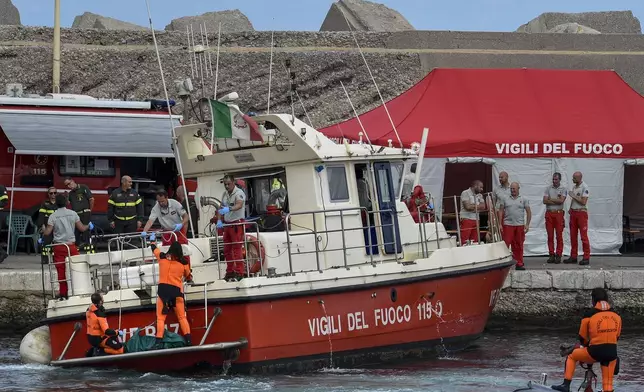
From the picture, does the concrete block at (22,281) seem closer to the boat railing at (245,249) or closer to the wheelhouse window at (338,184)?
the boat railing at (245,249)

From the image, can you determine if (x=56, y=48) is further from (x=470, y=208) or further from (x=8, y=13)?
(x=470, y=208)

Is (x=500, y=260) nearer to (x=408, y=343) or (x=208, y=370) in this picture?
(x=408, y=343)

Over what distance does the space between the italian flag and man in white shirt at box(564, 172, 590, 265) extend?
6.51 meters

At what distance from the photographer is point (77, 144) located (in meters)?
20.5

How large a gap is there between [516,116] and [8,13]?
16916 millimetres

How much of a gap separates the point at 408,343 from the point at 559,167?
6.63 meters

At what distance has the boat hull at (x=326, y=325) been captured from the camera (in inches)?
512

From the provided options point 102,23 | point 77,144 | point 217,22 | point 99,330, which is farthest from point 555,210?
point 102,23

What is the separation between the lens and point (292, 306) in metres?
13.2

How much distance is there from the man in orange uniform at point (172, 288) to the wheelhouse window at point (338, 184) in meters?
2.18

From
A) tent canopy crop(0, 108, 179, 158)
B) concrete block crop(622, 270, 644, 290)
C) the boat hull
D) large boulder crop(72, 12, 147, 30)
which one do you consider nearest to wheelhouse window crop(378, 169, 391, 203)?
the boat hull

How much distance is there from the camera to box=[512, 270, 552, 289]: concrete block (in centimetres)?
1753

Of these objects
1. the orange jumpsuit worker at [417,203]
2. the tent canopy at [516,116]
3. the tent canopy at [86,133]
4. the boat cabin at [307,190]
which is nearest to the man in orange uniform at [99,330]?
the boat cabin at [307,190]

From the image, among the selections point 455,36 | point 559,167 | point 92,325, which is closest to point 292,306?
point 92,325
